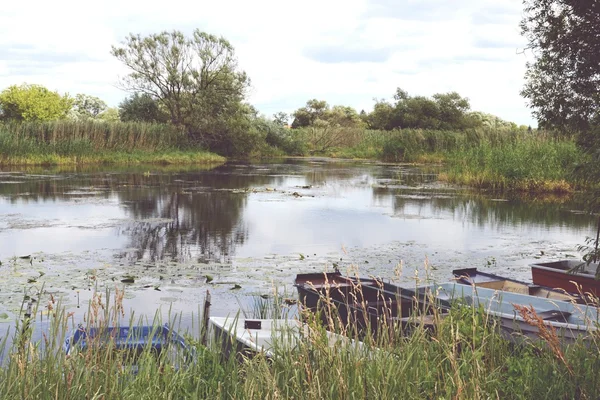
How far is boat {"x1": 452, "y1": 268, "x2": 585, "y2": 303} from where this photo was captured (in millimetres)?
8211

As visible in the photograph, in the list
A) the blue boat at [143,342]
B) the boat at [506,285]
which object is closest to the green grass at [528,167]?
the boat at [506,285]

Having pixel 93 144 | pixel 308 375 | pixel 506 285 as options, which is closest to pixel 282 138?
pixel 93 144

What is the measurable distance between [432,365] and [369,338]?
0.58 meters

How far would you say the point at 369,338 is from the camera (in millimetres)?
4855

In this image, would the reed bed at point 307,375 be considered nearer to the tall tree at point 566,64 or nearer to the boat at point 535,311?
the boat at point 535,311

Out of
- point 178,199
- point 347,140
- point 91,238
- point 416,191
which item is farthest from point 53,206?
point 347,140

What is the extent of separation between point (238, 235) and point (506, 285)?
791 centimetres

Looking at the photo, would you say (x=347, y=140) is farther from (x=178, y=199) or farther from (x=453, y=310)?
(x=453, y=310)

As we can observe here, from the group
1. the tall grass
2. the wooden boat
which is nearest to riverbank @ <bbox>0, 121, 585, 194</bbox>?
the tall grass

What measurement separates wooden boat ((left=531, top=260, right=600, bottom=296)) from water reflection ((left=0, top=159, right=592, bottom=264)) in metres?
4.91

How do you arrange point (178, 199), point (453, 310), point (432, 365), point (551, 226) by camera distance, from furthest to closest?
point (178, 199) → point (551, 226) → point (453, 310) → point (432, 365)

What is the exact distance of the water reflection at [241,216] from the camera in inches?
556

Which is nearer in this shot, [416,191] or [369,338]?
[369,338]

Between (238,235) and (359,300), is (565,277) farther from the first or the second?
(238,235)
